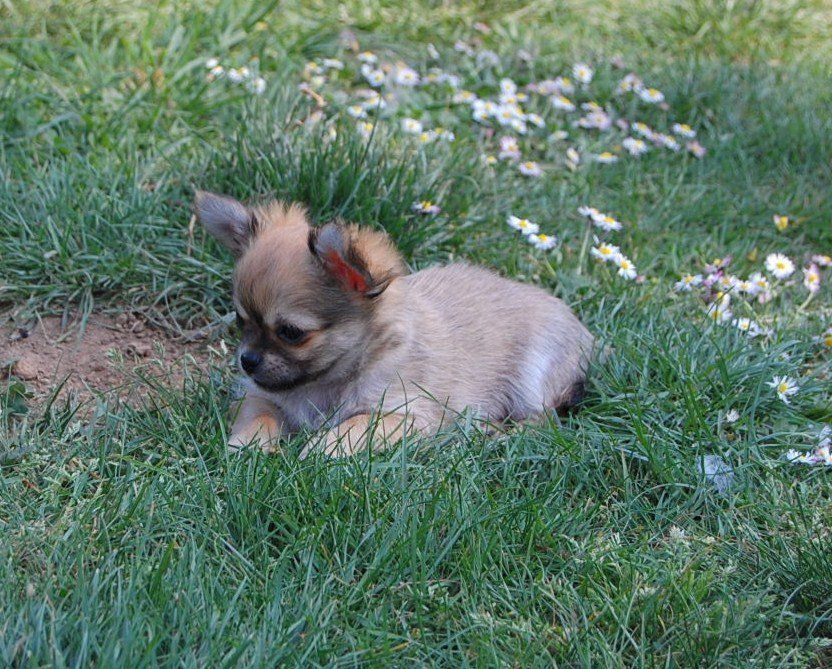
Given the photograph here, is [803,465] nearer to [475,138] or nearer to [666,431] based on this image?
[666,431]

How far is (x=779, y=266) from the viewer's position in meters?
4.65

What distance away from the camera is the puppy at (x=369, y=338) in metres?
3.21

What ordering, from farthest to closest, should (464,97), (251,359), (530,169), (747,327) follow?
(464,97) < (530,169) < (747,327) < (251,359)

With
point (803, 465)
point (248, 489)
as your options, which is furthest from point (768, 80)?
point (248, 489)

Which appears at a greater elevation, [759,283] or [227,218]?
[227,218]

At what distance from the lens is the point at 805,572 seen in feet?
9.12

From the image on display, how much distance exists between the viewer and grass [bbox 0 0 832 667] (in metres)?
2.54

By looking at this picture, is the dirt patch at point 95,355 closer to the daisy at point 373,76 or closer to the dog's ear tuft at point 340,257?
the dog's ear tuft at point 340,257

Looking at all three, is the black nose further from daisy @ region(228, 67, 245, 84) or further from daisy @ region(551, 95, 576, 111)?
daisy @ region(551, 95, 576, 111)

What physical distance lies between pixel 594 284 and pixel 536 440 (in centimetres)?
123

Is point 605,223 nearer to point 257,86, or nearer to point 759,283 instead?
point 759,283

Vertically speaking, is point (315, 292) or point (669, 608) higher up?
point (315, 292)

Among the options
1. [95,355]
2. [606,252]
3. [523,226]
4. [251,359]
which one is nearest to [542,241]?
[523,226]

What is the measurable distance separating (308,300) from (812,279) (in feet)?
8.46
